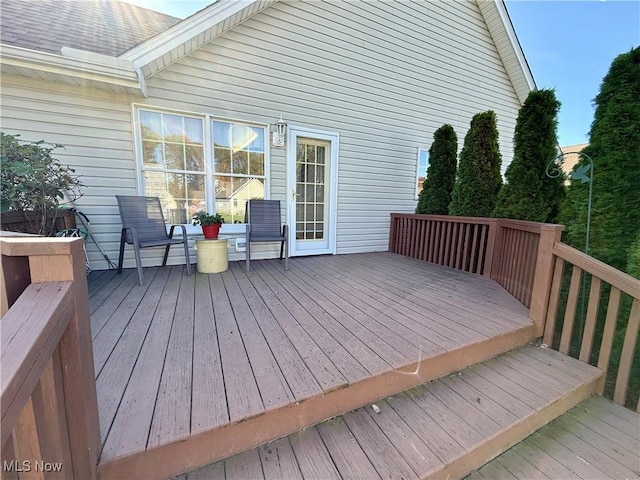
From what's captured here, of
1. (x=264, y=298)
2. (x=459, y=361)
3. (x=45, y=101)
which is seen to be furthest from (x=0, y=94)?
(x=459, y=361)

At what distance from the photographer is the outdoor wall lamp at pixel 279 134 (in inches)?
154

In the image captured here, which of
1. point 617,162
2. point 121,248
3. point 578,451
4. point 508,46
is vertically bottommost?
point 578,451

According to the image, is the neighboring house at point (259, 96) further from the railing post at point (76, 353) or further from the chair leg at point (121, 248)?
the railing post at point (76, 353)

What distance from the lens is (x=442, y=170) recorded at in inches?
176

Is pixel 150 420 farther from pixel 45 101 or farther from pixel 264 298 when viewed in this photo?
pixel 45 101

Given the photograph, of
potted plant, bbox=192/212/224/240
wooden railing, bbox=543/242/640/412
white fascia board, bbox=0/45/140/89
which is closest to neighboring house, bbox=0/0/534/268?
white fascia board, bbox=0/45/140/89

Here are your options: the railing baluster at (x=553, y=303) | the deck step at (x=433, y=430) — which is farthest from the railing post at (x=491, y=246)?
the deck step at (x=433, y=430)

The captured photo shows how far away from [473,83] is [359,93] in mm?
2931

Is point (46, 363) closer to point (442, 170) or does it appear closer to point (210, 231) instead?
point (210, 231)

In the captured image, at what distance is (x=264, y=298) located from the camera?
253 cm

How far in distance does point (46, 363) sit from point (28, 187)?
2.51m

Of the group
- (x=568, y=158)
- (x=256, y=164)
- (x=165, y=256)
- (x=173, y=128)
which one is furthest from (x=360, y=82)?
(x=568, y=158)

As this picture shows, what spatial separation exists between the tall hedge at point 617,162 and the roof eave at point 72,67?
451cm

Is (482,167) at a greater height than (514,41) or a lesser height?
lesser
